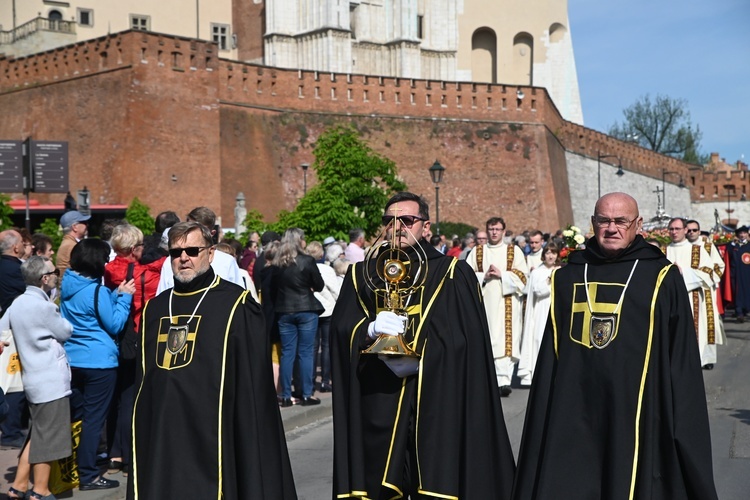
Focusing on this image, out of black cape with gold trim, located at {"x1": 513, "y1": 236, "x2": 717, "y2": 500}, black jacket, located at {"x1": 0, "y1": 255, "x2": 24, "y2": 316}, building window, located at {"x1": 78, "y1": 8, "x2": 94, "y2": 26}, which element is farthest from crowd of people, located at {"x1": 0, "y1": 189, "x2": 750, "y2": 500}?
building window, located at {"x1": 78, "y1": 8, "x2": 94, "y2": 26}

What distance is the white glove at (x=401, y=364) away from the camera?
5566mm

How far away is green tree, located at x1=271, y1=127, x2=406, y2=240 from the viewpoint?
94.9 ft

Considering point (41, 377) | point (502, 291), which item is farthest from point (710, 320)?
point (41, 377)

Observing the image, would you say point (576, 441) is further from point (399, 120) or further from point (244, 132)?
point (399, 120)

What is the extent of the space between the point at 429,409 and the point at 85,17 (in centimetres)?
5269

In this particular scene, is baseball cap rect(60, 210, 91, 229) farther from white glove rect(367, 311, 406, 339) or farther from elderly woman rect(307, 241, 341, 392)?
white glove rect(367, 311, 406, 339)

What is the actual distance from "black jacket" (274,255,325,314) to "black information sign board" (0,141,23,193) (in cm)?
1822

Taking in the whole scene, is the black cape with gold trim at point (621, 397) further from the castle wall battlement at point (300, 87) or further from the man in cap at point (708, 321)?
the castle wall battlement at point (300, 87)

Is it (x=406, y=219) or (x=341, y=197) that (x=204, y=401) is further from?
(x=341, y=197)

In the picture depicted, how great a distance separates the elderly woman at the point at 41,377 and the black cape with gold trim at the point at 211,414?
222 cm

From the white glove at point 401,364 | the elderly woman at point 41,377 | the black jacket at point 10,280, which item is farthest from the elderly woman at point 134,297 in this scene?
the white glove at point 401,364

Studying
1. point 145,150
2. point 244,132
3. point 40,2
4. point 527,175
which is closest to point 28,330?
point 145,150

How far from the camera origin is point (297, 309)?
1222 centimetres

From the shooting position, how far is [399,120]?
49.7 metres
